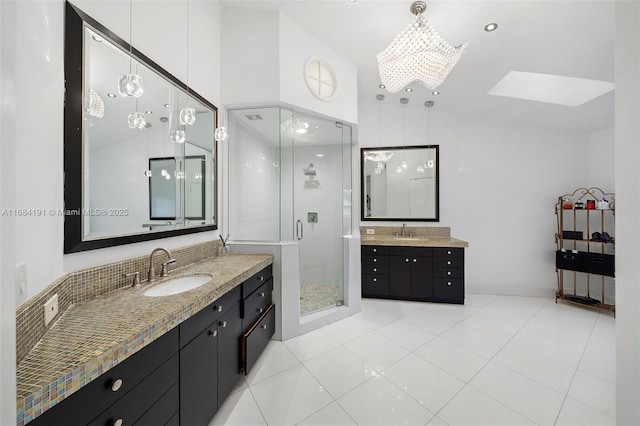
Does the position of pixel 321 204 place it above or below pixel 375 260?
above

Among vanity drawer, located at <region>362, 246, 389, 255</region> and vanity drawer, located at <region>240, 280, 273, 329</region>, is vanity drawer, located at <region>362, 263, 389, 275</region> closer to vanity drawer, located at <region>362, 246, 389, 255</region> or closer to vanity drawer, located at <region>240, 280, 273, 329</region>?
vanity drawer, located at <region>362, 246, 389, 255</region>

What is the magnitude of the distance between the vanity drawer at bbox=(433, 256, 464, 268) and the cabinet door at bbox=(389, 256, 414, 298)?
0.35 meters

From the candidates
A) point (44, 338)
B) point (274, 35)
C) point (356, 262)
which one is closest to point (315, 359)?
point (356, 262)

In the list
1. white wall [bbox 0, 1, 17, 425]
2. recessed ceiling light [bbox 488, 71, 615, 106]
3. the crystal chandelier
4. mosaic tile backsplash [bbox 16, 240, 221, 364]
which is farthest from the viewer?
recessed ceiling light [bbox 488, 71, 615, 106]

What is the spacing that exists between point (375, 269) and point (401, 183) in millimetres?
1480

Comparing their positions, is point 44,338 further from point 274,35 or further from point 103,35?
point 274,35

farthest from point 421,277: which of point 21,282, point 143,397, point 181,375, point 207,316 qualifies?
point 21,282

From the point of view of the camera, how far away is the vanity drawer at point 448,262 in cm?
341

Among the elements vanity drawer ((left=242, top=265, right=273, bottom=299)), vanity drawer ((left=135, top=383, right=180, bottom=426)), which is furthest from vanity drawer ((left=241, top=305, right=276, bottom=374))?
vanity drawer ((left=135, top=383, right=180, bottom=426))

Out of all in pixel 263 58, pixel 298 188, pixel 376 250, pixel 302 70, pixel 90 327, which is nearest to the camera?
pixel 90 327

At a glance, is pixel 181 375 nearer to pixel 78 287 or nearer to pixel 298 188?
pixel 78 287

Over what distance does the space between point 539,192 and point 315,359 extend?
406cm

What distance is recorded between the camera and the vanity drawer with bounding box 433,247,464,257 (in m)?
3.41

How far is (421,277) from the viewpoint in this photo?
3514 millimetres
